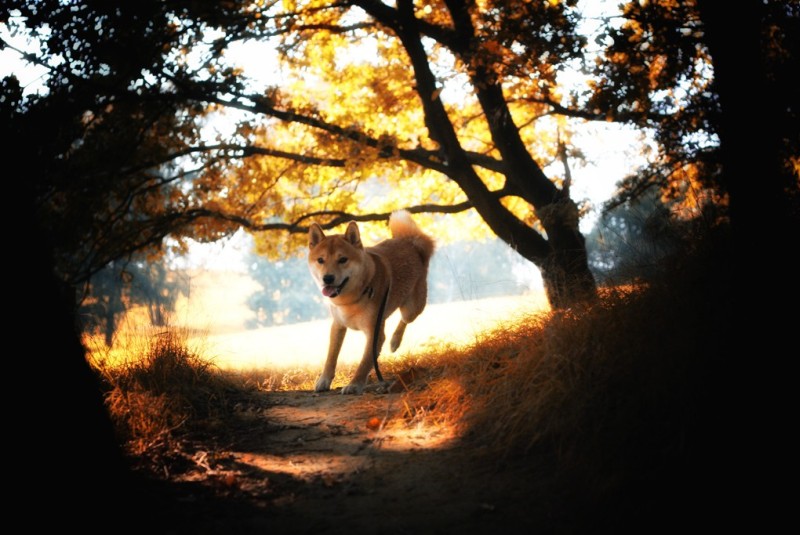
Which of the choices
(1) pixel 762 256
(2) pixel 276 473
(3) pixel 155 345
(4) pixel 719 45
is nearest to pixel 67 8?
(3) pixel 155 345

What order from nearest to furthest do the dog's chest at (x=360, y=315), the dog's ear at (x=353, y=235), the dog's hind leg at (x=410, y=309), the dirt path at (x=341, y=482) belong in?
1. the dirt path at (x=341, y=482)
2. the dog's chest at (x=360, y=315)
3. the dog's ear at (x=353, y=235)
4. the dog's hind leg at (x=410, y=309)

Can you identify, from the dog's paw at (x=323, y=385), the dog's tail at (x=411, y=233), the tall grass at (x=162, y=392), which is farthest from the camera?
the dog's tail at (x=411, y=233)

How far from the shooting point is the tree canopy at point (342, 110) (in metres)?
4.81

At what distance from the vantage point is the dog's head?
6348mm

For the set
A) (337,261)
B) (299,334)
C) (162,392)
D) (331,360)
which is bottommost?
(299,334)

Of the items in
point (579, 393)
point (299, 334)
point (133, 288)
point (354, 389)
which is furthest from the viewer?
point (299, 334)

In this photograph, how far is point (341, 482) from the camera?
3.38 m

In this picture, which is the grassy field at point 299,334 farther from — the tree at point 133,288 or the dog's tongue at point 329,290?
the tree at point 133,288

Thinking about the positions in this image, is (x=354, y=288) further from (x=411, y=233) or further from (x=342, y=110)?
(x=342, y=110)

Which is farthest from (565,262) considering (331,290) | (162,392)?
(162,392)

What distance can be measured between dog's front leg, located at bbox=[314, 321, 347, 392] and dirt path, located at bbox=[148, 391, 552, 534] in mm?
1623

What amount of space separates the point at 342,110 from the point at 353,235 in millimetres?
4304

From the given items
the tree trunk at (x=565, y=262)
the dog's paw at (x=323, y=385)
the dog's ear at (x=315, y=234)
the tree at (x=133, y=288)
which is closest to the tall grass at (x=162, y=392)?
the dog's paw at (x=323, y=385)

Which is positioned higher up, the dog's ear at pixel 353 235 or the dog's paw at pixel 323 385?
the dog's ear at pixel 353 235
